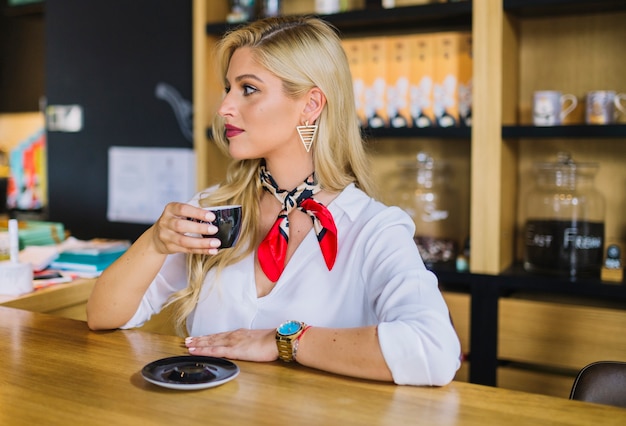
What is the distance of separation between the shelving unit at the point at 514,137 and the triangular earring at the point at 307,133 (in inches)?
41.7

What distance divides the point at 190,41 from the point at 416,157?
1.26 meters

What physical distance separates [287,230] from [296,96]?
0.33 m

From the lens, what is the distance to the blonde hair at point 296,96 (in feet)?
5.70

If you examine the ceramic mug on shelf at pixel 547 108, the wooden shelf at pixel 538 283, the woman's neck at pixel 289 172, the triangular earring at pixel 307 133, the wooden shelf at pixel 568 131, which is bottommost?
the wooden shelf at pixel 538 283

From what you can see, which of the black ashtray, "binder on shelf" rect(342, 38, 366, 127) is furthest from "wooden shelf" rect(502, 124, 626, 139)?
the black ashtray

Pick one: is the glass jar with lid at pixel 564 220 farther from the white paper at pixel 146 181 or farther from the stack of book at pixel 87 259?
the white paper at pixel 146 181

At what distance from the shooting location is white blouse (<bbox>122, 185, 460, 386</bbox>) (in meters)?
1.49

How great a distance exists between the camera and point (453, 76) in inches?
112

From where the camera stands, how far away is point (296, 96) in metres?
1.75

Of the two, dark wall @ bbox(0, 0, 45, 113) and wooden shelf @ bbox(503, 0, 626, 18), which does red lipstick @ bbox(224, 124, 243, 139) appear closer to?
wooden shelf @ bbox(503, 0, 626, 18)

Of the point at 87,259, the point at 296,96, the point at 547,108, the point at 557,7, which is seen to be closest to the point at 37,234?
the point at 87,259

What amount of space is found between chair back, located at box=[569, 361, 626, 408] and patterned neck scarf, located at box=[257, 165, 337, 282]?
592 mm

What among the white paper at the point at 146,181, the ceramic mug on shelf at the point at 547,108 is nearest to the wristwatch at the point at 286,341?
the ceramic mug on shelf at the point at 547,108

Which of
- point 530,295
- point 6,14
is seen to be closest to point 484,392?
point 530,295
